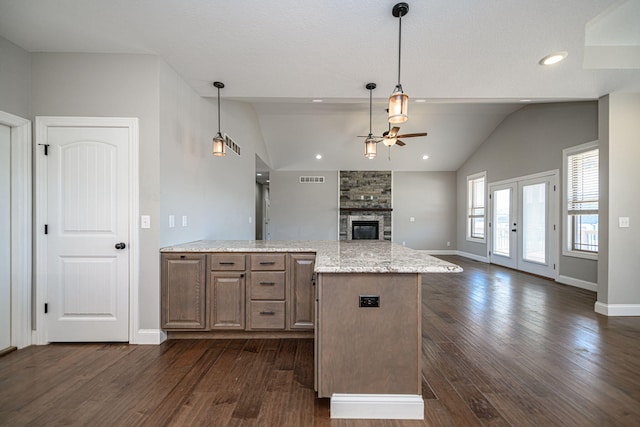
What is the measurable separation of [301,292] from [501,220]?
5.79m

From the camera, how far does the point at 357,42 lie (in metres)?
2.20

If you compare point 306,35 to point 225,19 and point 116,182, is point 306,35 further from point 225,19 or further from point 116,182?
point 116,182

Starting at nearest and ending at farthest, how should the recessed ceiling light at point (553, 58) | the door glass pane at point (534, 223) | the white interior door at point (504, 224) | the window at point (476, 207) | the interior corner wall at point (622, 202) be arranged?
the recessed ceiling light at point (553, 58)
the interior corner wall at point (622, 202)
the door glass pane at point (534, 223)
the white interior door at point (504, 224)
the window at point (476, 207)

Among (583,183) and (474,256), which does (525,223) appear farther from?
(474,256)

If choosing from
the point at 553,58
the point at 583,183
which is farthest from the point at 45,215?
the point at 583,183

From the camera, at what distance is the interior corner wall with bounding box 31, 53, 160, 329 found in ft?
7.93

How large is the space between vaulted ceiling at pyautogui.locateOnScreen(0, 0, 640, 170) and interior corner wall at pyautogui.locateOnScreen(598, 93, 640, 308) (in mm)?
320

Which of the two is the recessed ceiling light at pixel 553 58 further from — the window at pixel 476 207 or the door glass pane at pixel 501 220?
the window at pixel 476 207

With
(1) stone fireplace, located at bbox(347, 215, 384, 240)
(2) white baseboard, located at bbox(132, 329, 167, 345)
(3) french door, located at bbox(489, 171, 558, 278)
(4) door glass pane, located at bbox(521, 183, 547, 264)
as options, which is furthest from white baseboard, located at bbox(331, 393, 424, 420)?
(1) stone fireplace, located at bbox(347, 215, 384, 240)

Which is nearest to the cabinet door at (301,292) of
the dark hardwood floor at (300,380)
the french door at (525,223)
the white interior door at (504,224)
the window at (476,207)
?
the dark hardwood floor at (300,380)

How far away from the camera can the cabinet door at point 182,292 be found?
8.10 feet

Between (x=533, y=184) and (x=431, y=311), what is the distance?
3890 mm

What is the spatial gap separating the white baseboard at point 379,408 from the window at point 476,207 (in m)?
6.49

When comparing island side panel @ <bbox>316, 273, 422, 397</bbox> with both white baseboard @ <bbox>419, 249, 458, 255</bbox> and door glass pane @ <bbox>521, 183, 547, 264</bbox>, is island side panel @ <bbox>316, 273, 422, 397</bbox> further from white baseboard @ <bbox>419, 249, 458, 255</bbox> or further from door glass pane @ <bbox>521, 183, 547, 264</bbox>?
white baseboard @ <bbox>419, 249, 458, 255</bbox>
